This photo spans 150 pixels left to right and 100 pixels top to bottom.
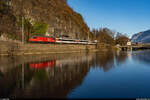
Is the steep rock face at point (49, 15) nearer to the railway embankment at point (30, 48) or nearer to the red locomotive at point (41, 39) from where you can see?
the red locomotive at point (41, 39)

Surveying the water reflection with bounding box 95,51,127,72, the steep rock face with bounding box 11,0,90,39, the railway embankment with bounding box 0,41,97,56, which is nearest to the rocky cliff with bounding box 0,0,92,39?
the steep rock face with bounding box 11,0,90,39

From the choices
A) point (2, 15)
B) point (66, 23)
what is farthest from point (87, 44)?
point (2, 15)

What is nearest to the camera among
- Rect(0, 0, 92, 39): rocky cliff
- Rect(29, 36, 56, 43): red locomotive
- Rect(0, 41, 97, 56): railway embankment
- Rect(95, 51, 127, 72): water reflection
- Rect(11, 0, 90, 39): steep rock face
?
Rect(95, 51, 127, 72): water reflection

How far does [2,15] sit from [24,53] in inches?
579

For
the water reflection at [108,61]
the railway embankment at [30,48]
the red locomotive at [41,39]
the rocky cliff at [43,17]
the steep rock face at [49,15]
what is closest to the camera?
the water reflection at [108,61]

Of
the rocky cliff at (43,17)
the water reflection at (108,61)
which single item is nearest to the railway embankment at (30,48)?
the rocky cliff at (43,17)

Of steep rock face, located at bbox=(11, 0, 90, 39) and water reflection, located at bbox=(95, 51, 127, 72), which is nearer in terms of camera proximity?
water reflection, located at bbox=(95, 51, 127, 72)

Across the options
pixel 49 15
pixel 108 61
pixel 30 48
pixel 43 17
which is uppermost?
pixel 49 15

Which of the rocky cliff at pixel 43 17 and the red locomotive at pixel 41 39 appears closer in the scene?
the red locomotive at pixel 41 39

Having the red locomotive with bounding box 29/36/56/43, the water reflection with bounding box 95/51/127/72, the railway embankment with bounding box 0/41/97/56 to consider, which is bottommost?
the water reflection with bounding box 95/51/127/72

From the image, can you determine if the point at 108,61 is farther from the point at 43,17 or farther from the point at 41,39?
the point at 43,17

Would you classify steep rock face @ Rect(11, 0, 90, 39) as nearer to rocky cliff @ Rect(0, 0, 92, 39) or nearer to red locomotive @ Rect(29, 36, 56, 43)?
rocky cliff @ Rect(0, 0, 92, 39)

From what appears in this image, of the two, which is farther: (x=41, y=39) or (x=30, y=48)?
(x=41, y=39)

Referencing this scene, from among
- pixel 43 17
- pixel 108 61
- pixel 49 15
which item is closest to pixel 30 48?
pixel 108 61
